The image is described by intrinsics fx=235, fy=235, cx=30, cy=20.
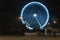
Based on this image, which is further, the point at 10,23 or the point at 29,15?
the point at 29,15

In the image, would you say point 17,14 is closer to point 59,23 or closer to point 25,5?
point 25,5

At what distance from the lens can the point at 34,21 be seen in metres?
14.6

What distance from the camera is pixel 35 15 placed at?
47.1 ft

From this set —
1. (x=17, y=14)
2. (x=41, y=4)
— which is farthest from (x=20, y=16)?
(x=41, y=4)

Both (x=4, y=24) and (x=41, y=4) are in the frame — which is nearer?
(x=4, y=24)

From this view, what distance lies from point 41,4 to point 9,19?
7.52 feet

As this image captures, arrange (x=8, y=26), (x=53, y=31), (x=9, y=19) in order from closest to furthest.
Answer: (x=53, y=31) < (x=8, y=26) < (x=9, y=19)

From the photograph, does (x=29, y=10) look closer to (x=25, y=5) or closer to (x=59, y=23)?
(x=25, y=5)

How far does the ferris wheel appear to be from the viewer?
1437 cm

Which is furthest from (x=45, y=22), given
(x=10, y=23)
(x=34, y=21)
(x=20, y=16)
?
(x=10, y=23)

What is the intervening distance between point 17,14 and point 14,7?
0.50 metres

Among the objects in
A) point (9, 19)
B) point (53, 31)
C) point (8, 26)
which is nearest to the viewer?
point (53, 31)

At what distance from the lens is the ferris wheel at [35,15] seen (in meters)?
Answer: 14.4

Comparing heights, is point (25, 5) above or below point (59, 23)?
above
